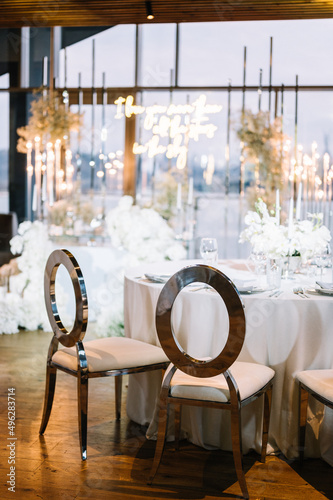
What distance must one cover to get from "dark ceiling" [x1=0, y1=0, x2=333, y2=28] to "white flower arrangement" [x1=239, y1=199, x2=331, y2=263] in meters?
1.36

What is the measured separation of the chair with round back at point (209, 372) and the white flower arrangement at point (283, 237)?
81 centimetres

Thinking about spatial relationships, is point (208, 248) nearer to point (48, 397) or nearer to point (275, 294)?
point (275, 294)

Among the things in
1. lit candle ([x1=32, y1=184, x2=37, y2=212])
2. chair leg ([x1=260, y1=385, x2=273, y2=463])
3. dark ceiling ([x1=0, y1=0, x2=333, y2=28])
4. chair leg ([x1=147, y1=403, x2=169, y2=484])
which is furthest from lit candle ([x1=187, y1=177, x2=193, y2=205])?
chair leg ([x1=147, y1=403, x2=169, y2=484])

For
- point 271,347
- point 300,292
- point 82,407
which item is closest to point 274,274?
point 300,292

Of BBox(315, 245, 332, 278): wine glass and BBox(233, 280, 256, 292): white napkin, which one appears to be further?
BBox(315, 245, 332, 278): wine glass

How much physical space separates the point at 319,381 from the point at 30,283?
325cm

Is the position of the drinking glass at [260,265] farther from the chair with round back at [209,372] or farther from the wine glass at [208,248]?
the chair with round back at [209,372]

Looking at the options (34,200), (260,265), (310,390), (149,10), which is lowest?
(310,390)

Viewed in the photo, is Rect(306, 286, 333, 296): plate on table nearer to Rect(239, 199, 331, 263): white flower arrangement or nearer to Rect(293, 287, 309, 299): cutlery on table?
Rect(293, 287, 309, 299): cutlery on table

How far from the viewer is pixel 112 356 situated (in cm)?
265

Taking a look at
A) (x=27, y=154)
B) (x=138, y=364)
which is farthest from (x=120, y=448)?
(x=27, y=154)

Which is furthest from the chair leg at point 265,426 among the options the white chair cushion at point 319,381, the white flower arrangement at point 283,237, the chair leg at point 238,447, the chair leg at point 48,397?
the chair leg at point 48,397

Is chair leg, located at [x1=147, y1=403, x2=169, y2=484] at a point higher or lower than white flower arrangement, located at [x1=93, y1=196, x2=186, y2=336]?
lower

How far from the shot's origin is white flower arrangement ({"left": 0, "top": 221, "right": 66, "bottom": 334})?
502 centimetres
